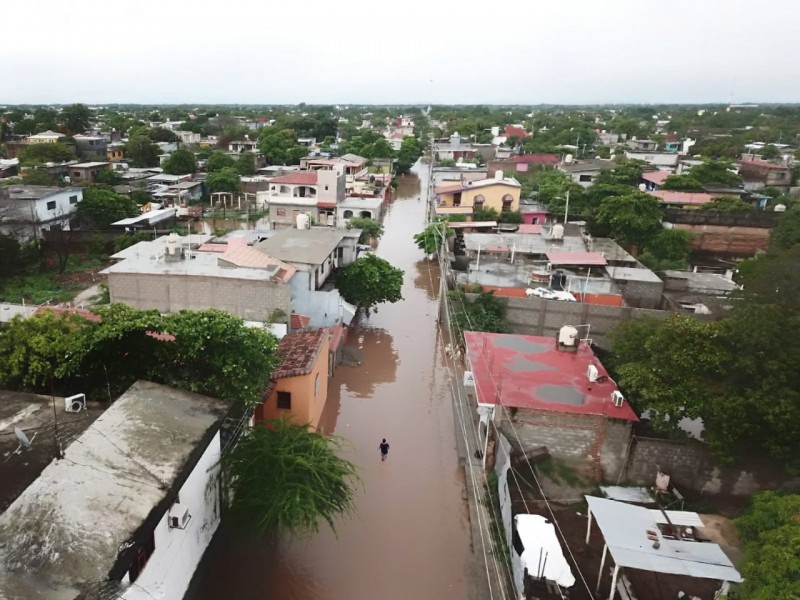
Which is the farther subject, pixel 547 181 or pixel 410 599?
pixel 547 181

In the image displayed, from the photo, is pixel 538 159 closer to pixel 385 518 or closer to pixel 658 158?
pixel 658 158

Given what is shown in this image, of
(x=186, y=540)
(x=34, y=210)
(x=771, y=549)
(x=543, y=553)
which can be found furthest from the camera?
(x=34, y=210)

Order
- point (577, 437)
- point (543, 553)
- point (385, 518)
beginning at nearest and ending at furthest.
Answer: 1. point (543, 553)
2. point (577, 437)
3. point (385, 518)

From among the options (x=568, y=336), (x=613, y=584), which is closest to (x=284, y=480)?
(x=613, y=584)

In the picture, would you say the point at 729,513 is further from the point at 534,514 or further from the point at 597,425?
the point at 534,514

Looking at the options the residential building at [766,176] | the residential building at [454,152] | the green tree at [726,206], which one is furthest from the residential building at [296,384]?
the residential building at [454,152]

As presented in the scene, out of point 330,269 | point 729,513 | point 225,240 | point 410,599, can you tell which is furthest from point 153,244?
point 729,513
